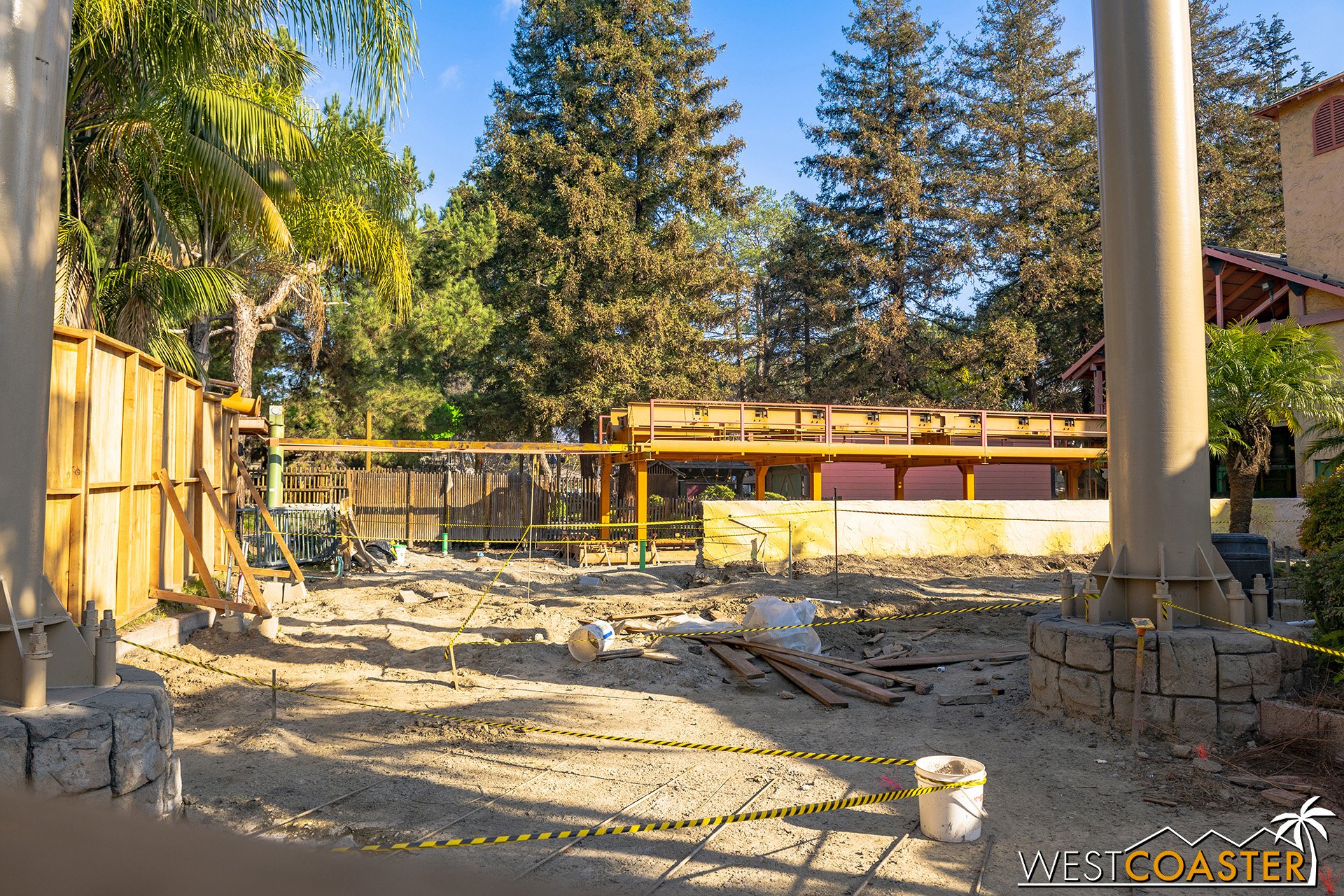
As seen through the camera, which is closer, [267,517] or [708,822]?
[708,822]

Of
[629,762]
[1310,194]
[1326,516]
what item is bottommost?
[629,762]

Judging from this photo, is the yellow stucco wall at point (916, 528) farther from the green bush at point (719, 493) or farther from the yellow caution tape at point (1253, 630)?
→ the yellow caution tape at point (1253, 630)

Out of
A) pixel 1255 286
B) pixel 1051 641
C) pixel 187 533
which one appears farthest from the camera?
pixel 1255 286

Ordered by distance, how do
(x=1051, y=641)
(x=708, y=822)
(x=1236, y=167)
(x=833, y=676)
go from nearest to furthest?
(x=708, y=822)
(x=1051, y=641)
(x=833, y=676)
(x=1236, y=167)

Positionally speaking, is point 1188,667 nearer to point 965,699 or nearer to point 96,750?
point 965,699

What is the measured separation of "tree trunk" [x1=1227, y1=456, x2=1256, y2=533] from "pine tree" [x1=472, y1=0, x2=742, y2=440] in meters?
18.7

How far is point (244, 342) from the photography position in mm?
24828

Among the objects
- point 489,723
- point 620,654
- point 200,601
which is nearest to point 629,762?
point 489,723

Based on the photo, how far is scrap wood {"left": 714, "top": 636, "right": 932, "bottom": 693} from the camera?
31.1 feet

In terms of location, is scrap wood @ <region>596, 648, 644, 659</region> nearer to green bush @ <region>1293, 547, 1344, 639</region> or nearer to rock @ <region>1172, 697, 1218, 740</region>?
rock @ <region>1172, 697, 1218, 740</region>

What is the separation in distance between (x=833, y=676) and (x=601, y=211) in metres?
24.8

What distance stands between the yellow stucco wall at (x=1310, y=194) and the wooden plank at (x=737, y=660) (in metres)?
21.3

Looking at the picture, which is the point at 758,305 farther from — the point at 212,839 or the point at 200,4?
the point at 212,839

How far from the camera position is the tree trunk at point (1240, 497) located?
49.9 ft
